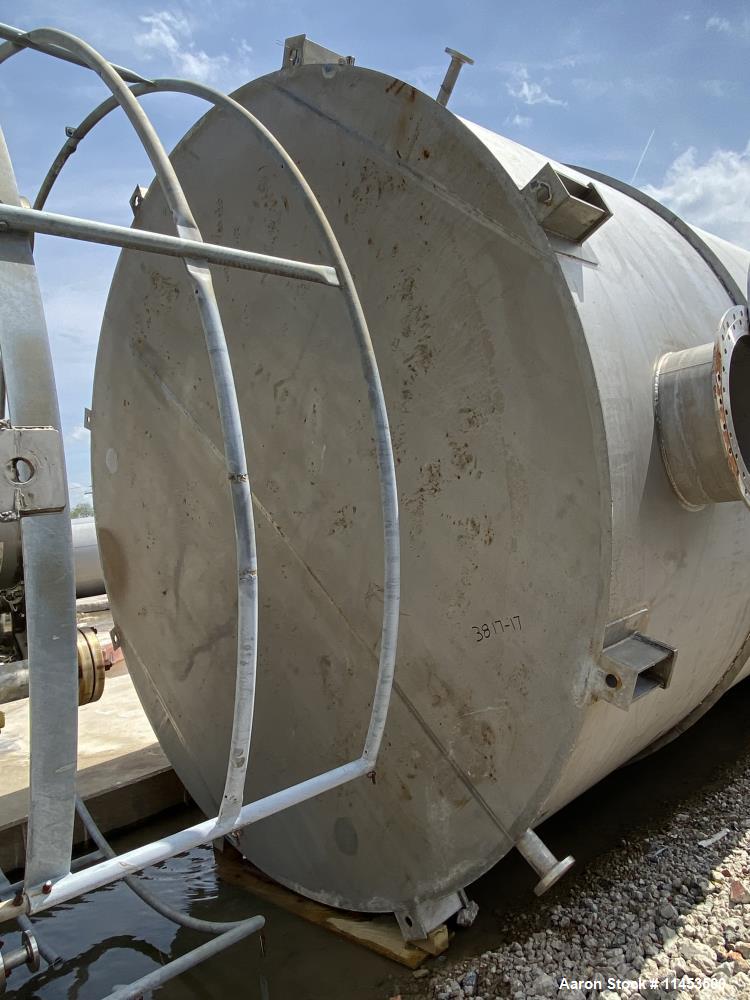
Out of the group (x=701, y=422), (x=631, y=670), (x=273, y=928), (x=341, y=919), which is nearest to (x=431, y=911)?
(x=341, y=919)

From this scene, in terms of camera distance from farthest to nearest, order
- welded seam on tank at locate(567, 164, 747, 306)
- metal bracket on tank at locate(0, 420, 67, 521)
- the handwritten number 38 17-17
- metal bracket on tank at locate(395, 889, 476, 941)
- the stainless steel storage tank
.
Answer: welded seam on tank at locate(567, 164, 747, 306) < metal bracket on tank at locate(395, 889, 476, 941) < the handwritten number 38 17-17 < the stainless steel storage tank < metal bracket on tank at locate(0, 420, 67, 521)

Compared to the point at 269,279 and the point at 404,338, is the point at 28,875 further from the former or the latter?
the point at 269,279

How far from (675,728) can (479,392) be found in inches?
75.9

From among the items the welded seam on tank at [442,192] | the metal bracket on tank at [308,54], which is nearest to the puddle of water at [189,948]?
the welded seam on tank at [442,192]

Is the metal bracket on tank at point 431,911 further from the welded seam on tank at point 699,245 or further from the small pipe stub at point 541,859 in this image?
the welded seam on tank at point 699,245

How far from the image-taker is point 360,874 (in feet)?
8.62

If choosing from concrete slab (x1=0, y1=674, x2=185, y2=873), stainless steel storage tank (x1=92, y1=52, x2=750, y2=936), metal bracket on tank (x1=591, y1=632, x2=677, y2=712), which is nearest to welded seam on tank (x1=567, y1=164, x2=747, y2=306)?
stainless steel storage tank (x1=92, y1=52, x2=750, y2=936)

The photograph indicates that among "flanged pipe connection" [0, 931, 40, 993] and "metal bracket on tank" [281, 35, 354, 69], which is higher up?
"metal bracket on tank" [281, 35, 354, 69]

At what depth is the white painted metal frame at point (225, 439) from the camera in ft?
4.48

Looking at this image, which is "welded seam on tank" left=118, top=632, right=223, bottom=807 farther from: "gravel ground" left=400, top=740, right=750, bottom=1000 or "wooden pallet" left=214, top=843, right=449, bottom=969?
"gravel ground" left=400, top=740, right=750, bottom=1000

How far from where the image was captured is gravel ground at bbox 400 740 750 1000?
223 cm

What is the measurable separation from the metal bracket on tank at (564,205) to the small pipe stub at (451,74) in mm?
521

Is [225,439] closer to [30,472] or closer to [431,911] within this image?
[30,472]

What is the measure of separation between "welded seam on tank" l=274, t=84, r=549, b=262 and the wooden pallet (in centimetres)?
220
